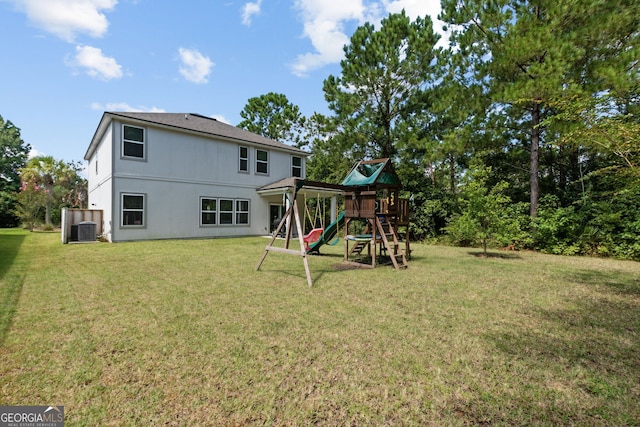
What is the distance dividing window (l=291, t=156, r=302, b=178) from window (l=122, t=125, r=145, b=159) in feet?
27.5

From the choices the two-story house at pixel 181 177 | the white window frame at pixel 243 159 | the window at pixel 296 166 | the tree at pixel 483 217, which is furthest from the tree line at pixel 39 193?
the tree at pixel 483 217

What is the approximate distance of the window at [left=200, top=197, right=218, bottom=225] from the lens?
1535 centimetres

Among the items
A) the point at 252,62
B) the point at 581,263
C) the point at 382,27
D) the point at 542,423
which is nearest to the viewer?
the point at 542,423

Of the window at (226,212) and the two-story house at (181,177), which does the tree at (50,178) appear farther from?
the window at (226,212)

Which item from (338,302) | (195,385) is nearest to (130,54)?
(338,302)

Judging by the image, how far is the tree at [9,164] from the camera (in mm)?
24984

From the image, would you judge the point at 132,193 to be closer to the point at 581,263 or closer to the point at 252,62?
the point at 252,62

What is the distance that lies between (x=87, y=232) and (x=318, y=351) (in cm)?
1396

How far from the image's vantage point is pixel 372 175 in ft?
26.8

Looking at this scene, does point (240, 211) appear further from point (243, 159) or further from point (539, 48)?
point (539, 48)

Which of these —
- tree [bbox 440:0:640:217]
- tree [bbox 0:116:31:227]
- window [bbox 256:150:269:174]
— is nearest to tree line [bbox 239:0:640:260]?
tree [bbox 440:0:640:217]

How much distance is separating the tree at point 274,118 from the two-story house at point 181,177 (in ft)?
49.9

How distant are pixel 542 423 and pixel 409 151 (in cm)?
1592

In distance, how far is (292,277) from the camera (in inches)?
255
